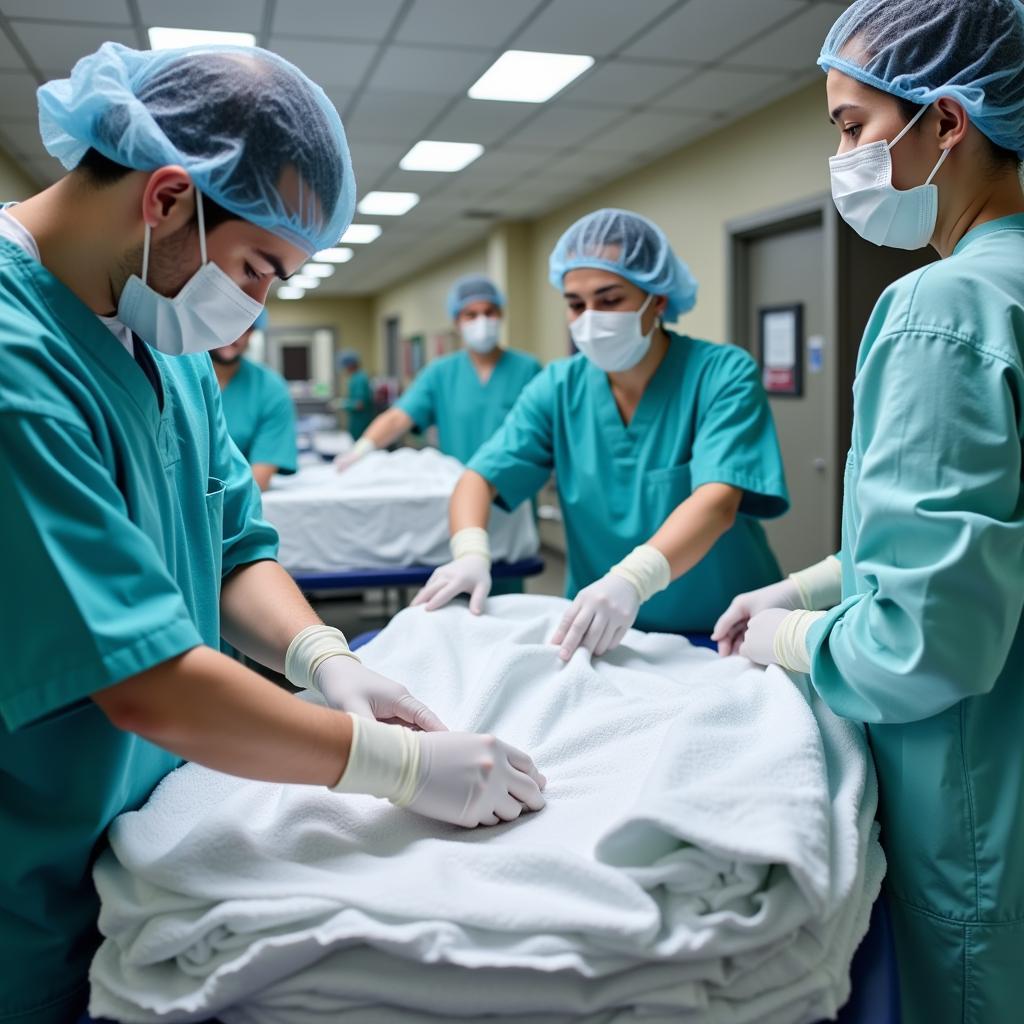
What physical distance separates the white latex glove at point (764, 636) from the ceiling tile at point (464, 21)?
2.91 m

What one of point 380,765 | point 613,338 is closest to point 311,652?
point 380,765

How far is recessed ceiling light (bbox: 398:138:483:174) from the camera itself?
213 inches

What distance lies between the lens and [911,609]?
2.70 ft

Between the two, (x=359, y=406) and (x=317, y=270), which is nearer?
(x=359, y=406)

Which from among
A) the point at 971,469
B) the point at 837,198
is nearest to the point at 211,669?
the point at 971,469

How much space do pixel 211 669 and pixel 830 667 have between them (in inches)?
23.7

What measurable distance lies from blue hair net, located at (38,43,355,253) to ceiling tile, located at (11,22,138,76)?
10.1 feet

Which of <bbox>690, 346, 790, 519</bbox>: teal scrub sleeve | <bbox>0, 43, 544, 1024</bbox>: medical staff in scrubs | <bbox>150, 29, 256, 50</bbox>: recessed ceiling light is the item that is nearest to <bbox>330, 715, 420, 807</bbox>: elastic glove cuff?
<bbox>0, 43, 544, 1024</bbox>: medical staff in scrubs

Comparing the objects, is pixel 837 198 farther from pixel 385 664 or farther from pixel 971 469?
pixel 385 664

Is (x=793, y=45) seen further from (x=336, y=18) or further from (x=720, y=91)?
(x=336, y=18)

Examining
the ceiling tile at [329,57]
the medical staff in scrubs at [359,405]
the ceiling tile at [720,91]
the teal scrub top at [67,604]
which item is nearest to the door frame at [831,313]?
the ceiling tile at [720,91]

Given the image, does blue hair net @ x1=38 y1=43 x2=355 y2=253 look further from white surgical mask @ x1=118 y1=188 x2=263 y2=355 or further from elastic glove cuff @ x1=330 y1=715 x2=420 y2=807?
elastic glove cuff @ x1=330 y1=715 x2=420 y2=807

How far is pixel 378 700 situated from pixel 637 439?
1091 millimetres

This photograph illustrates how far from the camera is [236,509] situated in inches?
47.6
